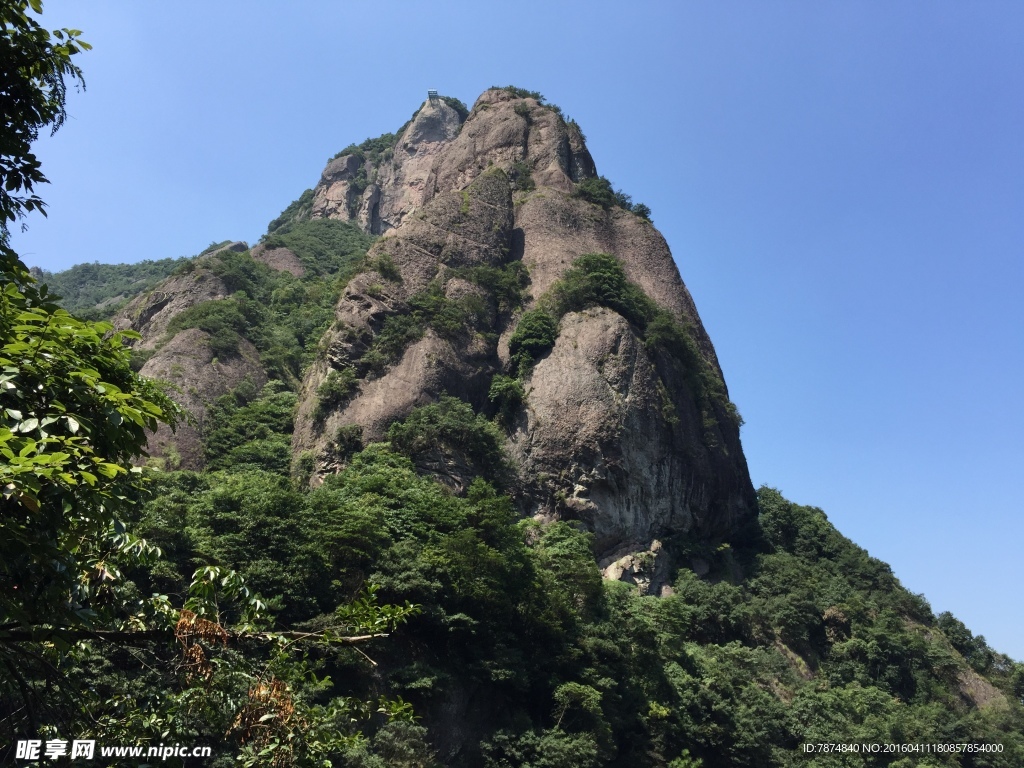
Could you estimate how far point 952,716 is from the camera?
111 ft

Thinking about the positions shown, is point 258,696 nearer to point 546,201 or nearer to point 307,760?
point 307,760

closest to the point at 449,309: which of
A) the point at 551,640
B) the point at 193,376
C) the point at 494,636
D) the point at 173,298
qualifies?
the point at 193,376

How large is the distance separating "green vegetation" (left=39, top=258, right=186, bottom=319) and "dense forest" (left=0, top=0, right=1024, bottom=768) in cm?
3158

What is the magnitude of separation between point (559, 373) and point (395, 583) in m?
18.6

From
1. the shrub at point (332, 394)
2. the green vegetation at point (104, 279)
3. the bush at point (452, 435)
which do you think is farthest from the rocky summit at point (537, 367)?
the green vegetation at point (104, 279)

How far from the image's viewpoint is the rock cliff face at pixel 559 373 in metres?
35.7

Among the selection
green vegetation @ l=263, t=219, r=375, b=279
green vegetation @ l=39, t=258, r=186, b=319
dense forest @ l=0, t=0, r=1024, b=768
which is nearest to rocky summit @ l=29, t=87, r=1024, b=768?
dense forest @ l=0, t=0, r=1024, b=768

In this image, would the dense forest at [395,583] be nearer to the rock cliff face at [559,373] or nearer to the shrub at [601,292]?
the shrub at [601,292]

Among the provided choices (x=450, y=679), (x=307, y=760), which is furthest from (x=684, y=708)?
(x=307, y=760)

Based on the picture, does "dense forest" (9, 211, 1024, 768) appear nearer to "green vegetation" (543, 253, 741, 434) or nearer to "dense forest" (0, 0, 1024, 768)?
"dense forest" (0, 0, 1024, 768)

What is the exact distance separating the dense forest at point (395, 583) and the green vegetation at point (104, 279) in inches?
1243

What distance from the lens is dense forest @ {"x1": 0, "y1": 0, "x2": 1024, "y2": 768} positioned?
5301 millimetres

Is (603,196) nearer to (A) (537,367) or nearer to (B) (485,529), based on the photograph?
(A) (537,367)

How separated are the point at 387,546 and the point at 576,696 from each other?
6.49m
